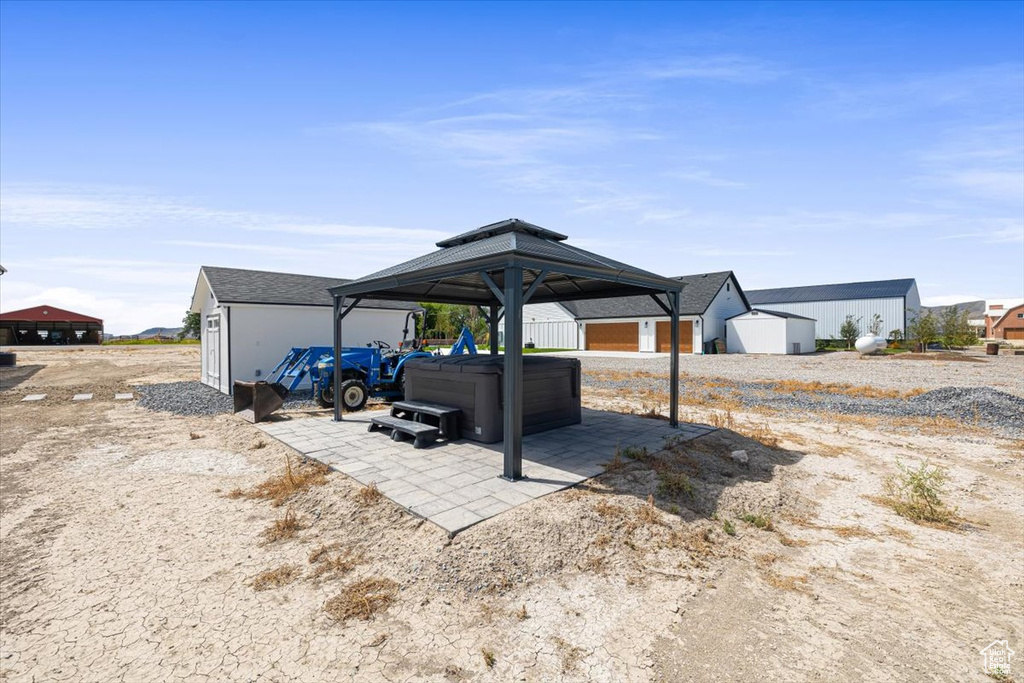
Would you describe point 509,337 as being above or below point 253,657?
above

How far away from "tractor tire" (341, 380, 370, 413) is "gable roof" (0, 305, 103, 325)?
197 ft

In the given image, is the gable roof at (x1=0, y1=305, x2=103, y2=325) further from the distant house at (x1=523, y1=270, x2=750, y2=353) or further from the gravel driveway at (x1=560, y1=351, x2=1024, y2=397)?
the gravel driveway at (x1=560, y1=351, x2=1024, y2=397)

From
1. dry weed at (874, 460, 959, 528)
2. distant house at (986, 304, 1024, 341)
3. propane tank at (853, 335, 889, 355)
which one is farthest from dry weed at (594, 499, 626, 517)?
distant house at (986, 304, 1024, 341)

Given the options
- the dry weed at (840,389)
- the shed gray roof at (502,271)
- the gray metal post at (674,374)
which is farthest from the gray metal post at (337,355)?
the dry weed at (840,389)

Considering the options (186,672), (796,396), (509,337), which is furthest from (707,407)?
(186,672)

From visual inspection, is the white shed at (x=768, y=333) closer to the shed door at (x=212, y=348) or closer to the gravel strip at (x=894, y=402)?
the gravel strip at (x=894, y=402)

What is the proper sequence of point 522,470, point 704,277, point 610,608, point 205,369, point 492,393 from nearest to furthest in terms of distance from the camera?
point 610,608 < point 522,470 < point 492,393 < point 205,369 < point 704,277

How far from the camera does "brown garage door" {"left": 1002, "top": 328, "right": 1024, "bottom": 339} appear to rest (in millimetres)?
48969

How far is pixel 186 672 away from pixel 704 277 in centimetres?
3565

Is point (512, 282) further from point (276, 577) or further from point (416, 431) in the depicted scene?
point (276, 577)

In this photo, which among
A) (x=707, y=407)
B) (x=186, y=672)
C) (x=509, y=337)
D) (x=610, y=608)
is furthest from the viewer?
(x=707, y=407)

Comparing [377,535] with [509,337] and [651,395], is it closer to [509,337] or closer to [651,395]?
[509,337]

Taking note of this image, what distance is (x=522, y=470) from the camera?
19.4 feet

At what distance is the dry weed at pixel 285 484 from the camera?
5.72 meters
